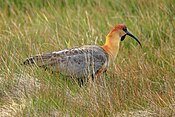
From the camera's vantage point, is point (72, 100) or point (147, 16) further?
point (147, 16)

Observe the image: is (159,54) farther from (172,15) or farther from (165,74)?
(172,15)

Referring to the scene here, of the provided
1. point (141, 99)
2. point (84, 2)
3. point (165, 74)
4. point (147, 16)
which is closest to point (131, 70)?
point (165, 74)

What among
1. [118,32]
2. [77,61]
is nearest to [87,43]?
[118,32]

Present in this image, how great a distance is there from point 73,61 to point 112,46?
0.75 m

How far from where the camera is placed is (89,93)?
621 centimetres

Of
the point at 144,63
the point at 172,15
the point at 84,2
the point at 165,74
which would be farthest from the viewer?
the point at 84,2

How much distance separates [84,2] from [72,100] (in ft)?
15.8

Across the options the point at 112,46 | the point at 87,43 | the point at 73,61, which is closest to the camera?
the point at 73,61

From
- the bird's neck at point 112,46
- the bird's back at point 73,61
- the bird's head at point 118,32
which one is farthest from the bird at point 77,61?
the bird's head at point 118,32

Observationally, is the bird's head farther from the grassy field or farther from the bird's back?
the bird's back

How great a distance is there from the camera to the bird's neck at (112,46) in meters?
7.51

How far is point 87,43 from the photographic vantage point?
845 centimetres

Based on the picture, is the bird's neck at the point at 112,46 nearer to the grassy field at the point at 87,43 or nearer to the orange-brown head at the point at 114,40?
the orange-brown head at the point at 114,40

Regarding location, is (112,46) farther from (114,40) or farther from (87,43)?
(87,43)
